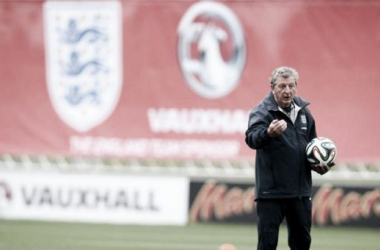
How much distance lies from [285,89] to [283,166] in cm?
63

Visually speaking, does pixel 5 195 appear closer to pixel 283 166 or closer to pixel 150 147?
pixel 150 147

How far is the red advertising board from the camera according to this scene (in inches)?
631

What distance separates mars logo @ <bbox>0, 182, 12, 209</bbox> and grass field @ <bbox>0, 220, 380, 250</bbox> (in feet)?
1.28

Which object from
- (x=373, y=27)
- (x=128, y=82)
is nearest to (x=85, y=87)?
(x=128, y=82)

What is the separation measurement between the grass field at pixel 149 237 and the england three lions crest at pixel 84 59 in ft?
5.93

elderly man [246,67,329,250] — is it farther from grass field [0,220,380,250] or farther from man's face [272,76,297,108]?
grass field [0,220,380,250]

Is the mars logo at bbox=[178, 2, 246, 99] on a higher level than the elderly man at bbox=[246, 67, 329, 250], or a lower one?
higher

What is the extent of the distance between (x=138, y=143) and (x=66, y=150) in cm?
113

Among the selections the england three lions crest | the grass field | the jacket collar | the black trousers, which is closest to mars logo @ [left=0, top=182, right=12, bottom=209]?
the grass field

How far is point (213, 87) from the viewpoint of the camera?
16.4 metres

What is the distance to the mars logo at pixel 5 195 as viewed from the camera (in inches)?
657

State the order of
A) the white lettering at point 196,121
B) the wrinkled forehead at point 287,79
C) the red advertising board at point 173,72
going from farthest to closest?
the white lettering at point 196,121 → the red advertising board at point 173,72 → the wrinkled forehead at point 287,79

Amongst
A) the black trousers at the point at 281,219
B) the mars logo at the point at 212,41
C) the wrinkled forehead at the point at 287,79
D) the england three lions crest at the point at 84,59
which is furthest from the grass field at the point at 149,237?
the wrinkled forehead at the point at 287,79

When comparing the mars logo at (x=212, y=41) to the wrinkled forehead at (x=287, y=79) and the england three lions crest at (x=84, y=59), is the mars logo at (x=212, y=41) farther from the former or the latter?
the wrinkled forehead at (x=287, y=79)
